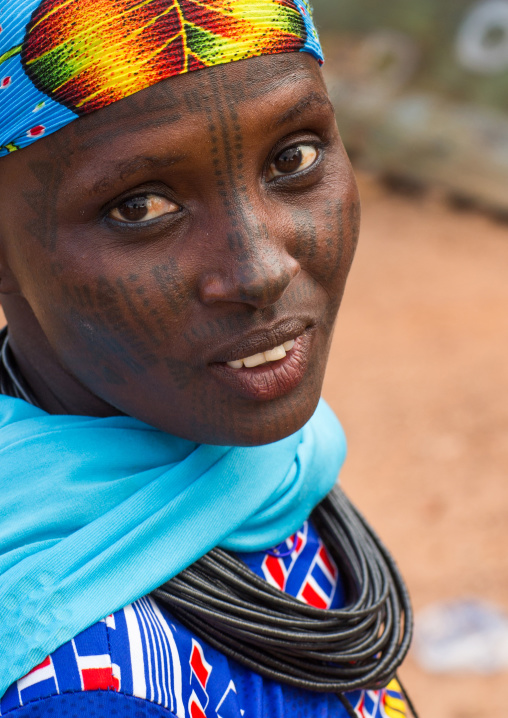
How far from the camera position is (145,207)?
1.17 meters

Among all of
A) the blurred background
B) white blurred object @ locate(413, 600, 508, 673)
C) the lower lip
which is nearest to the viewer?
the lower lip

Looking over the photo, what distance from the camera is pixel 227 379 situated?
1246mm

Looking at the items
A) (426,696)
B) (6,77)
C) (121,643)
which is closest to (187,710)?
(121,643)

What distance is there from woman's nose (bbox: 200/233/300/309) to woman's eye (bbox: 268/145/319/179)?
13cm

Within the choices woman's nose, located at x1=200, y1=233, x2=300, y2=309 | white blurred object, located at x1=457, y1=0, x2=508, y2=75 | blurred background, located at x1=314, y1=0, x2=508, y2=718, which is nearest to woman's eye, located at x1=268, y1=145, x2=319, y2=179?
woman's nose, located at x1=200, y1=233, x2=300, y2=309

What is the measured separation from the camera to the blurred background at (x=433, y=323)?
3791 millimetres

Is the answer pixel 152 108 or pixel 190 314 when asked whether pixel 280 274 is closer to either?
pixel 190 314

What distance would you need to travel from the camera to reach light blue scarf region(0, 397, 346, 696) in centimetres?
119

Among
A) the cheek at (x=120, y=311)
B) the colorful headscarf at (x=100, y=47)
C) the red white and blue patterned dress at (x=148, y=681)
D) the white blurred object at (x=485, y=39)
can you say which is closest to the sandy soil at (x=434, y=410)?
the white blurred object at (x=485, y=39)

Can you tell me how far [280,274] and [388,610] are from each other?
0.89 metres

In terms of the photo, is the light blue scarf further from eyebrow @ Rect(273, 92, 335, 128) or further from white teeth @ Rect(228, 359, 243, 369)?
eyebrow @ Rect(273, 92, 335, 128)

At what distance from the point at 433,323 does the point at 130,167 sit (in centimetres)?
527

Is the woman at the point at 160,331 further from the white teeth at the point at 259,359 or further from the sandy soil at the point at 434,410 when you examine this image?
the sandy soil at the point at 434,410

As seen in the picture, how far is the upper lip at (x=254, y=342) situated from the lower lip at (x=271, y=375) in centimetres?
3
